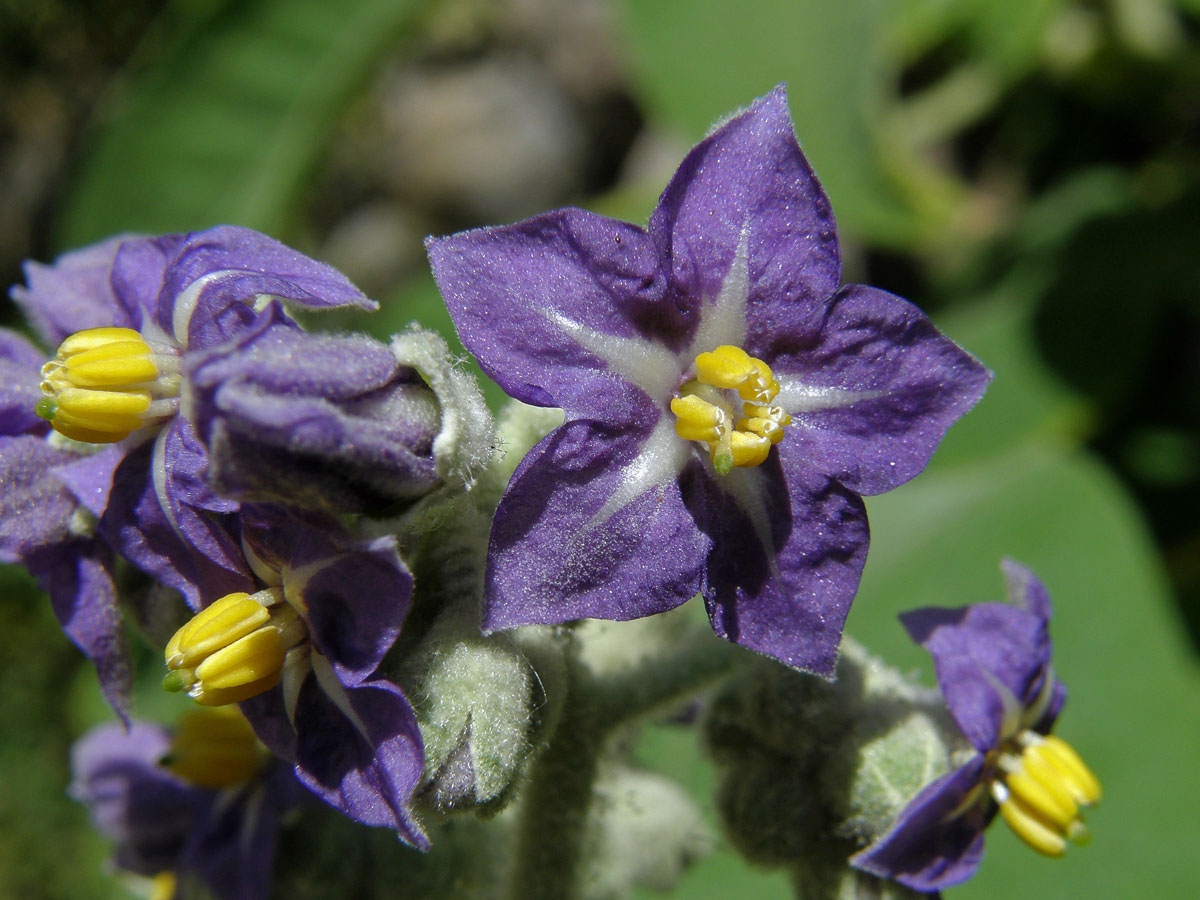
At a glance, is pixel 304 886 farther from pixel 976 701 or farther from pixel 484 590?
pixel 976 701

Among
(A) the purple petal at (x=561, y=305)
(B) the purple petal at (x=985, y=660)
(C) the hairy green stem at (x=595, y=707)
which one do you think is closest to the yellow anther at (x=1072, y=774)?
(B) the purple petal at (x=985, y=660)

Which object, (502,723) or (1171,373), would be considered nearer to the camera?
(502,723)

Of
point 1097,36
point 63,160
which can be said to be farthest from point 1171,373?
point 63,160

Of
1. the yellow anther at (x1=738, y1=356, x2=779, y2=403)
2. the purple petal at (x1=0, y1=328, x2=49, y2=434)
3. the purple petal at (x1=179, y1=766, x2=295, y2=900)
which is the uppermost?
the yellow anther at (x1=738, y1=356, x2=779, y2=403)

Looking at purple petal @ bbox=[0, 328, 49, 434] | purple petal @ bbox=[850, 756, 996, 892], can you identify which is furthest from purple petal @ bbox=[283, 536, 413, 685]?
purple petal @ bbox=[850, 756, 996, 892]

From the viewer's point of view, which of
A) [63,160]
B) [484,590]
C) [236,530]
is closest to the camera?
[484,590]

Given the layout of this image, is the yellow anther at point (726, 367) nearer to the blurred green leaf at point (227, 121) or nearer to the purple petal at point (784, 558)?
the purple petal at point (784, 558)

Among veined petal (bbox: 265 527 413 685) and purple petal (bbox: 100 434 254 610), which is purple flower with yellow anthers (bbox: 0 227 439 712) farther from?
veined petal (bbox: 265 527 413 685)

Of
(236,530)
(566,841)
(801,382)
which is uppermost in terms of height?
(801,382)
